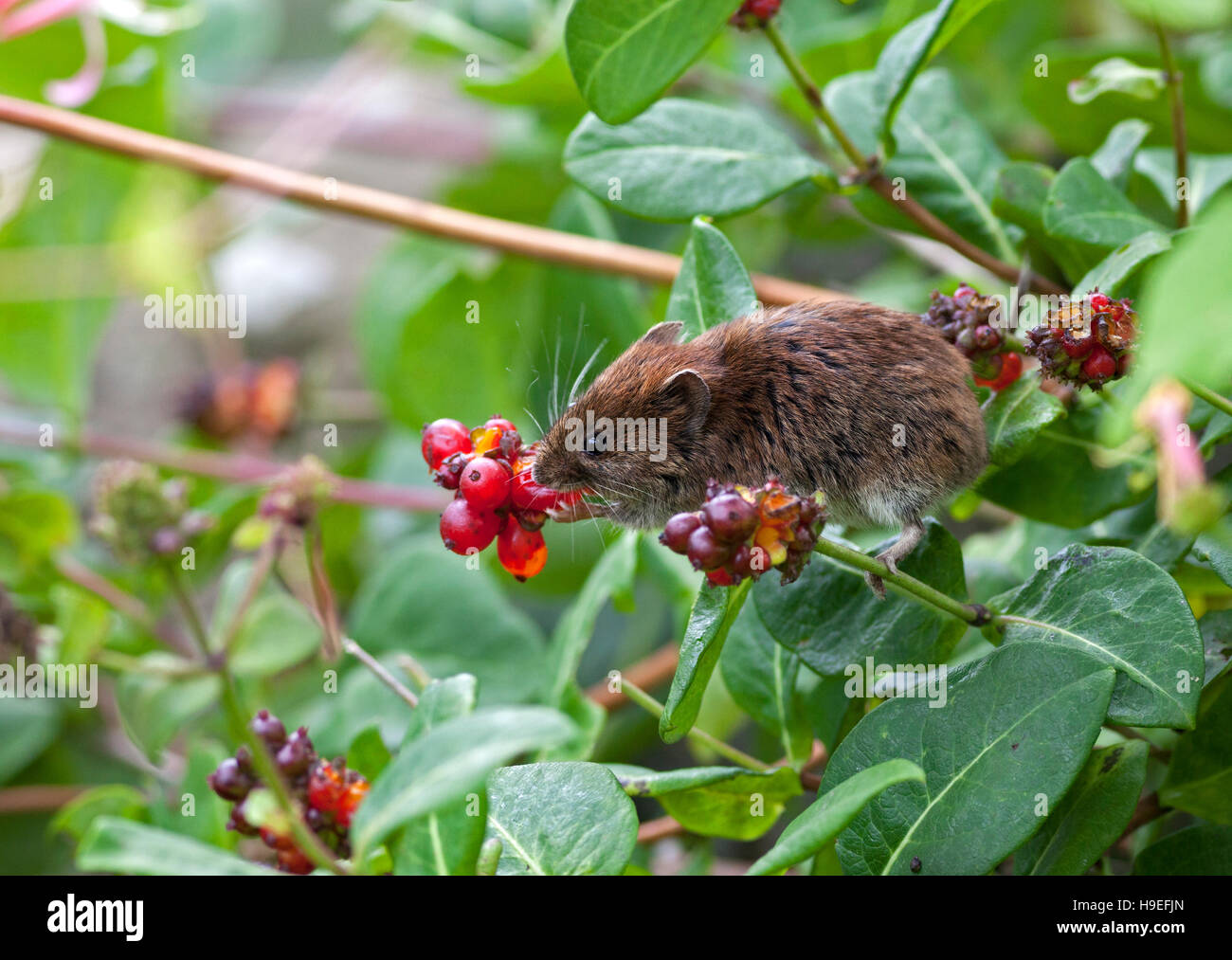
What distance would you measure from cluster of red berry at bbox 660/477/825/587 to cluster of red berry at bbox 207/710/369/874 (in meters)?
0.40

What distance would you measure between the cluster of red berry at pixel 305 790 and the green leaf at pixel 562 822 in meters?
0.14

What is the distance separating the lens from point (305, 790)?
0.97 meters

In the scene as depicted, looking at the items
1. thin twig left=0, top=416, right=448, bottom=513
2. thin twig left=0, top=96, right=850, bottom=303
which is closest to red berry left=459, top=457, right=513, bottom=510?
thin twig left=0, top=96, right=850, bottom=303

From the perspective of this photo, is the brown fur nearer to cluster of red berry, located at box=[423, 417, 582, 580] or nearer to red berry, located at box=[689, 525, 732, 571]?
cluster of red berry, located at box=[423, 417, 582, 580]

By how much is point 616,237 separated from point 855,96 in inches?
33.8

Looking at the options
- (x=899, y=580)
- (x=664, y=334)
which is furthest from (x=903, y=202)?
(x=899, y=580)

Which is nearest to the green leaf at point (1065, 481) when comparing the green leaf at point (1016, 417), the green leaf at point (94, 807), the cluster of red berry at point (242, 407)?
the green leaf at point (1016, 417)

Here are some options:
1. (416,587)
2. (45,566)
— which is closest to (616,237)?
(416,587)

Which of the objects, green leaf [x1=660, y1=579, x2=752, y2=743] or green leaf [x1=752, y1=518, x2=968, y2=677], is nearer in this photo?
green leaf [x1=660, y1=579, x2=752, y2=743]

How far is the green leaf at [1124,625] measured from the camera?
819mm

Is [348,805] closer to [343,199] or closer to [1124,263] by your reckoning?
[1124,263]

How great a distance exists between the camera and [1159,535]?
1.05 m

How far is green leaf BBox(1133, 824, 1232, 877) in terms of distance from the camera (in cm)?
92
